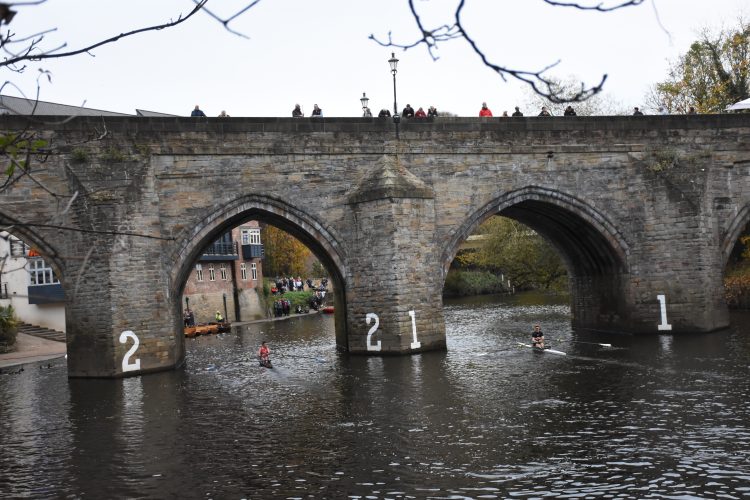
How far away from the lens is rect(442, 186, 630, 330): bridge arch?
25312mm

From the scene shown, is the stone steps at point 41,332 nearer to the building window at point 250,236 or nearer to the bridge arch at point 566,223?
the building window at point 250,236

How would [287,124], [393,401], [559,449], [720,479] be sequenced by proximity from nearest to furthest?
[720,479], [559,449], [393,401], [287,124]

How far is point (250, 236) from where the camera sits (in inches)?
2019

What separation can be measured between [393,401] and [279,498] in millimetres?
6417

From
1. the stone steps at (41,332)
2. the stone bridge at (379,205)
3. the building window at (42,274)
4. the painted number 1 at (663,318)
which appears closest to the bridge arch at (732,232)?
the stone bridge at (379,205)

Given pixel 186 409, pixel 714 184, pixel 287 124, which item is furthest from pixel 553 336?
pixel 186 409

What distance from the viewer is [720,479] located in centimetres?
1013

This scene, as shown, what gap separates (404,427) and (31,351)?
21.8 m

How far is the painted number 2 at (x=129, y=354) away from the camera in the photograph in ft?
71.1

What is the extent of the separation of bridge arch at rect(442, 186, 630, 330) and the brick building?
817 inches

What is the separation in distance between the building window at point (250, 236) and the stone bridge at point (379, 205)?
23709 mm

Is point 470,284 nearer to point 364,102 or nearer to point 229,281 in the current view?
point 229,281

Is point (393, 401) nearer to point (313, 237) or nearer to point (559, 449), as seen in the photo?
point (559, 449)

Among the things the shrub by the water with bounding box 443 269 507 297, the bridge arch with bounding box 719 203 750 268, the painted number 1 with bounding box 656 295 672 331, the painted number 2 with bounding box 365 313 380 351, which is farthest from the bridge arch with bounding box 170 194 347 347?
the shrub by the water with bounding box 443 269 507 297
